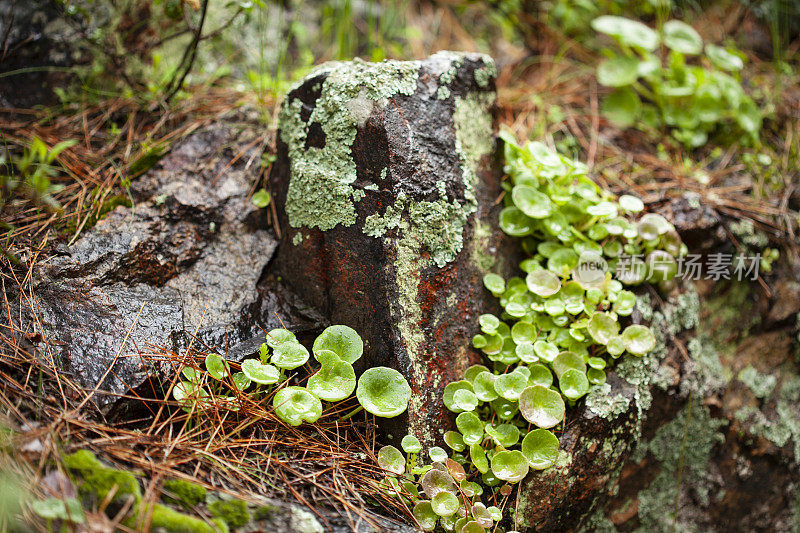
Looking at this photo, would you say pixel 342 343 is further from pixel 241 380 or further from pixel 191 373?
pixel 191 373

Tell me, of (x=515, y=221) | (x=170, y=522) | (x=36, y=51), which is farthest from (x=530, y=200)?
(x=36, y=51)

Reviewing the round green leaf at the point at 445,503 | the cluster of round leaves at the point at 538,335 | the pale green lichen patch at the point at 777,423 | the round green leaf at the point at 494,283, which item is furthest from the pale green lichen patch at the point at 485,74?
the pale green lichen patch at the point at 777,423

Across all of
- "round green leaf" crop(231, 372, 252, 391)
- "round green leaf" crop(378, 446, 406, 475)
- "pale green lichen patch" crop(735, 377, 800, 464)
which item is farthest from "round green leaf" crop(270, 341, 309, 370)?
"pale green lichen patch" crop(735, 377, 800, 464)

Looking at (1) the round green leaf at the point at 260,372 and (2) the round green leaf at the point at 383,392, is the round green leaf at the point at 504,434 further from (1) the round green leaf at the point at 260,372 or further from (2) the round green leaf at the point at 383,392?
(1) the round green leaf at the point at 260,372

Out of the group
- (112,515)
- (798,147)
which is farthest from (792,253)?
(112,515)

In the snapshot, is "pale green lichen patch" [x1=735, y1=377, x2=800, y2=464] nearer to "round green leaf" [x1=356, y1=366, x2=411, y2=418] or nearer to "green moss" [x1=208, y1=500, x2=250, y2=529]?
"round green leaf" [x1=356, y1=366, x2=411, y2=418]
